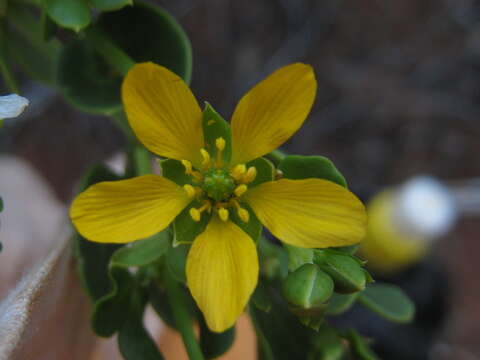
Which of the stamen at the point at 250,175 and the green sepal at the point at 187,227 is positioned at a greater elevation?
the stamen at the point at 250,175

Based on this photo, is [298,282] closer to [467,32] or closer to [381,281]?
[381,281]

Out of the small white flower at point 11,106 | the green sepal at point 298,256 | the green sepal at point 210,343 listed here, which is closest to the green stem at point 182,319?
the green sepal at point 210,343

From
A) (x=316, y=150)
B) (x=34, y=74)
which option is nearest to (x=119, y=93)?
(x=34, y=74)

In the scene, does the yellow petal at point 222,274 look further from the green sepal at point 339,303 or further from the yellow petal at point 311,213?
the green sepal at point 339,303

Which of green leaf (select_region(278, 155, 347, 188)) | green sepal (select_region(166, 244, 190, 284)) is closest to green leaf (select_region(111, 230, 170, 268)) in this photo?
green sepal (select_region(166, 244, 190, 284))

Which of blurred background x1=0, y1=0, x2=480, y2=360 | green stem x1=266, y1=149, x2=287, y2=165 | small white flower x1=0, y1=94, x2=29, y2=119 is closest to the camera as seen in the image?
small white flower x1=0, y1=94, x2=29, y2=119

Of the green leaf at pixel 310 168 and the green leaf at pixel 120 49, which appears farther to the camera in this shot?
the green leaf at pixel 120 49

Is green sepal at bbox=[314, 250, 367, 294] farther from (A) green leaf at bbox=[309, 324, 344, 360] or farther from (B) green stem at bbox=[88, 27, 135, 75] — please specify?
(B) green stem at bbox=[88, 27, 135, 75]

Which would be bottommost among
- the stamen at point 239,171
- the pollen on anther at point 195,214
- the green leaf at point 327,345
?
the green leaf at point 327,345

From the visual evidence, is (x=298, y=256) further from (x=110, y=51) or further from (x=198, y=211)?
(x=110, y=51)
